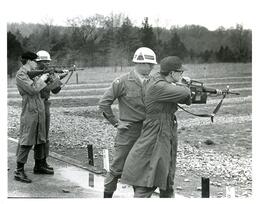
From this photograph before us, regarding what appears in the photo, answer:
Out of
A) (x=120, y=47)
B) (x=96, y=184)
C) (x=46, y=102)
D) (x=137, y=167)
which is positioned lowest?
(x=96, y=184)

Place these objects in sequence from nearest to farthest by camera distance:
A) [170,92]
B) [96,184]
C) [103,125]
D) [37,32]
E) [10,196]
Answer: [170,92] < [10,196] < [96,184] < [37,32] < [103,125]

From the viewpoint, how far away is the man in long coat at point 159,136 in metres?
5.55

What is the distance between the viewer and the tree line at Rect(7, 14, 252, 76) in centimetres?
868

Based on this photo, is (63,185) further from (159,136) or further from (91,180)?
(159,136)

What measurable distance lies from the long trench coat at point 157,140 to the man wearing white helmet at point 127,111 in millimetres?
598

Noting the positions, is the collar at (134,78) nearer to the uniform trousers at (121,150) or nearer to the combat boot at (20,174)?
the uniform trousers at (121,150)

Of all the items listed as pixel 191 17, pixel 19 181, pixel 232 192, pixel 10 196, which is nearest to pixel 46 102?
pixel 19 181

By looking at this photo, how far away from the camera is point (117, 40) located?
10.3 m

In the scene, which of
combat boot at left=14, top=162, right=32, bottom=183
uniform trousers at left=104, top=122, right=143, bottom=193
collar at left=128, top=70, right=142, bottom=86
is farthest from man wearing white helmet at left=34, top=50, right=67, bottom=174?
uniform trousers at left=104, top=122, right=143, bottom=193

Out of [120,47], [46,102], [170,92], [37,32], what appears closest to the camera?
[170,92]

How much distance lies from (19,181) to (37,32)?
289 centimetres

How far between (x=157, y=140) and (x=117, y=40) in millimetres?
5015
